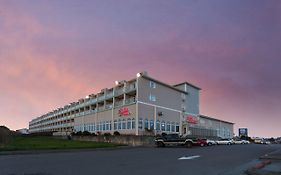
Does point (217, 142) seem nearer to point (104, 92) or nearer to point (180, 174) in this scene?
point (104, 92)

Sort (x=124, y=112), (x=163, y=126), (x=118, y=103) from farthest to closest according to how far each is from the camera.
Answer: (x=118, y=103) → (x=163, y=126) → (x=124, y=112)

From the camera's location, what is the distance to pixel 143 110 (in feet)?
214

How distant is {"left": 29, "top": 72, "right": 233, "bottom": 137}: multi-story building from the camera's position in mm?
65562

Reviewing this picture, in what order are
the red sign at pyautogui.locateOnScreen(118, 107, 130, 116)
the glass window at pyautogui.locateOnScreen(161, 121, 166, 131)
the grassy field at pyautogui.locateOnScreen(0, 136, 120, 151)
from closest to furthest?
1. the grassy field at pyautogui.locateOnScreen(0, 136, 120, 151)
2. the red sign at pyautogui.locateOnScreen(118, 107, 130, 116)
3. the glass window at pyautogui.locateOnScreen(161, 121, 166, 131)

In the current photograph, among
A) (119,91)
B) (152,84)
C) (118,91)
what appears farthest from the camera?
(118,91)

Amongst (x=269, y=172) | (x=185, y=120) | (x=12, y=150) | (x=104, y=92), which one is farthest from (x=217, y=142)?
(x=269, y=172)

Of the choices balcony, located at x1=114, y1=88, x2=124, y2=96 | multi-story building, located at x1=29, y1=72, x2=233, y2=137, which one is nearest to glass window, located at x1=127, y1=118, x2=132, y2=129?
multi-story building, located at x1=29, y1=72, x2=233, y2=137

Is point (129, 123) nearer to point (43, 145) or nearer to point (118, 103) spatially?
point (118, 103)

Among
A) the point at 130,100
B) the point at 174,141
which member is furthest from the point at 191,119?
the point at 174,141

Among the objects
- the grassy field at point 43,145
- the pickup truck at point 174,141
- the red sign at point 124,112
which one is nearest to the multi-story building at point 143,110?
the red sign at point 124,112

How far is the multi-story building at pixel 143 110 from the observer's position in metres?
65.6

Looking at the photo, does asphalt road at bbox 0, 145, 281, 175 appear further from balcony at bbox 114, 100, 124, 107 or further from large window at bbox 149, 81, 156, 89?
balcony at bbox 114, 100, 124, 107

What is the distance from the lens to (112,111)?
74.1m

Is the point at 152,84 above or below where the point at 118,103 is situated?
above
